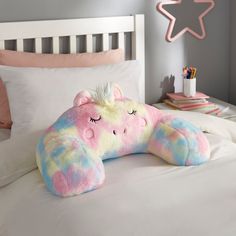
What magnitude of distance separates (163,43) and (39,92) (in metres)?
1.05

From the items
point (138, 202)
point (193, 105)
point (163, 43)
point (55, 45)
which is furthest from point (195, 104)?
point (138, 202)

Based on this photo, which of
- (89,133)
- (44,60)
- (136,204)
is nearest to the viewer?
(136,204)

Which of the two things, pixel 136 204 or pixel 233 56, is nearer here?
pixel 136 204

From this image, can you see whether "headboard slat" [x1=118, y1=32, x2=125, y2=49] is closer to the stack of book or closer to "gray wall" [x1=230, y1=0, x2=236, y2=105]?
the stack of book

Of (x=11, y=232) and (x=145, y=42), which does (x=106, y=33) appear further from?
(x=11, y=232)

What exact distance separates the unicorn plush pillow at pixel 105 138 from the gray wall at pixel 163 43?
2.61ft

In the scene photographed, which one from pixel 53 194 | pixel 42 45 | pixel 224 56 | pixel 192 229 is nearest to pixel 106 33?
pixel 42 45

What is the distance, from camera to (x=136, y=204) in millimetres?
1750

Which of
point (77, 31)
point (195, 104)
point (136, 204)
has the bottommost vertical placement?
point (136, 204)

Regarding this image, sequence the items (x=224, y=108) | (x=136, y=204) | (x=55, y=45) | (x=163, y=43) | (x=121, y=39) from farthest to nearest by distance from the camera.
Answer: (x=163, y=43), (x=224, y=108), (x=121, y=39), (x=55, y=45), (x=136, y=204)

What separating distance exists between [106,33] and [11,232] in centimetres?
142

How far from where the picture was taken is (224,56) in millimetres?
3496

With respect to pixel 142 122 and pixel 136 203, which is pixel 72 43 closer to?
pixel 142 122

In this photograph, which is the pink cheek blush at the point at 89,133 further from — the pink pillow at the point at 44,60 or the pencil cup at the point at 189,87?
the pencil cup at the point at 189,87
